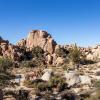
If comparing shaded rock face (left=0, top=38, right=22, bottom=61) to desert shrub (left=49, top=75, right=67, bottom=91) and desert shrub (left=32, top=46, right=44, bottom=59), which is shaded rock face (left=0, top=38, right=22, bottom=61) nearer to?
desert shrub (left=32, top=46, right=44, bottom=59)

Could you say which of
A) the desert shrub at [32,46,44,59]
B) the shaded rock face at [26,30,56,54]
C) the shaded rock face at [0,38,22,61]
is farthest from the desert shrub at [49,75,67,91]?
the shaded rock face at [26,30,56,54]

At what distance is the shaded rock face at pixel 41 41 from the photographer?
89.2 metres

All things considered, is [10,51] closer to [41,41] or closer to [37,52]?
[37,52]

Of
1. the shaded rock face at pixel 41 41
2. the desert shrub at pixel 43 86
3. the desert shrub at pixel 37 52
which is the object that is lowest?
the desert shrub at pixel 43 86

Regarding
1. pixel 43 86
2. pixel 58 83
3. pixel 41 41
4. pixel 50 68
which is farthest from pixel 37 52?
pixel 43 86

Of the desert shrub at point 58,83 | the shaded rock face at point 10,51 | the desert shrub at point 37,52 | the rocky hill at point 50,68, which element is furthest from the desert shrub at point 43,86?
the desert shrub at point 37,52

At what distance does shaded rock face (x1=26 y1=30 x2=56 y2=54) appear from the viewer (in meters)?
89.2

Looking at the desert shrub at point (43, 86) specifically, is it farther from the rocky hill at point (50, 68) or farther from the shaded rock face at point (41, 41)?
the shaded rock face at point (41, 41)

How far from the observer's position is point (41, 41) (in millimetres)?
92812

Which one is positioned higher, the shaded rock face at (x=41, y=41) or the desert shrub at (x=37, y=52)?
the shaded rock face at (x=41, y=41)

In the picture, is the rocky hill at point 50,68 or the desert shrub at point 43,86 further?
the desert shrub at point 43,86

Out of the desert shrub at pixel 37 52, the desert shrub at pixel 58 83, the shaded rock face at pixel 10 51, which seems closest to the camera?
the desert shrub at pixel 58 83

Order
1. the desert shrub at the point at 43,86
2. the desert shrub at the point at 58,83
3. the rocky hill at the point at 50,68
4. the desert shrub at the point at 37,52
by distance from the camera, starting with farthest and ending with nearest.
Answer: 1. the desert shrub at the point at 37,52
2. the desert shrub at the point at 58,83
3. the desert shrub at the point at 43,86
4. the rocky hill at the point at 50,68

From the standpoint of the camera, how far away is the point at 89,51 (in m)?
96.2
